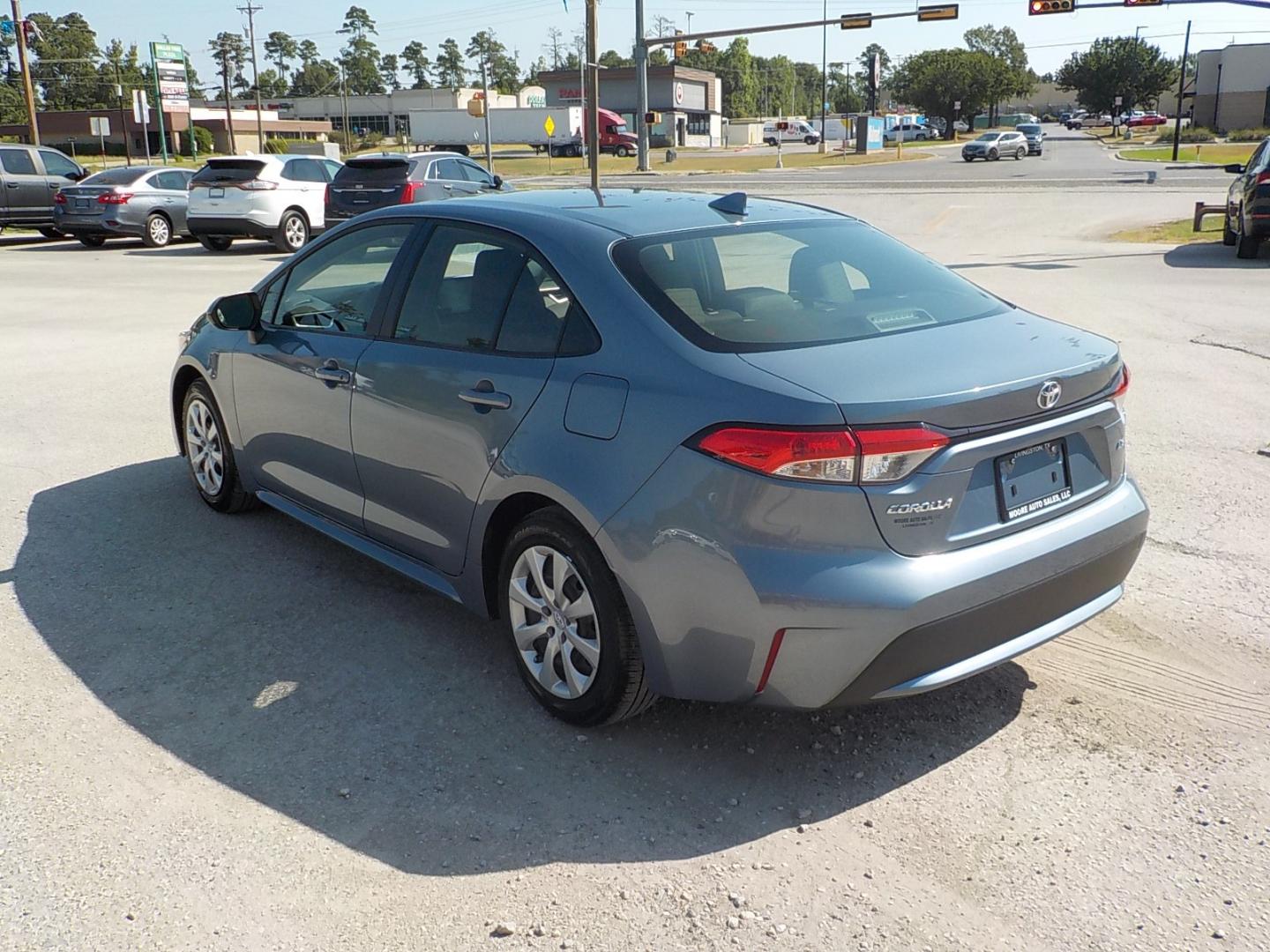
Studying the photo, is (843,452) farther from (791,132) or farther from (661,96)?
(791,132)

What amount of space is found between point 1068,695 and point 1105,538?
72 centimetres

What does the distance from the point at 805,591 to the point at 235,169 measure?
761 inches

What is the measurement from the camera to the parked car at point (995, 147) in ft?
193

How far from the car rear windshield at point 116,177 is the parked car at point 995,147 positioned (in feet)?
151

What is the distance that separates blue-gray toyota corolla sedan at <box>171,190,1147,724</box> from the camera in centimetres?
307

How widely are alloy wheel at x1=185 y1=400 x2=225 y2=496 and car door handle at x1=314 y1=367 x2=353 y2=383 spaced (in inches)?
51.7

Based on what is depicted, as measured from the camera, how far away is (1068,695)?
4.00 meters

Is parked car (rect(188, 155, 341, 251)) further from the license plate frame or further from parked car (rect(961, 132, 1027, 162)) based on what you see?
parked car (rect(961, 132, 1027, 162))

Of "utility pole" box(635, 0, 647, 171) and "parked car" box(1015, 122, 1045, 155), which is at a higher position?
"utility pole" box(635, 0, 647, 171)

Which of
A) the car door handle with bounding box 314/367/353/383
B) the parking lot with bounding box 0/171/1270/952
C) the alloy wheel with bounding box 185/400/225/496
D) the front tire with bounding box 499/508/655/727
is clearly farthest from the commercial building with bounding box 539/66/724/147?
the front tire with bounding box 499/508/655/727

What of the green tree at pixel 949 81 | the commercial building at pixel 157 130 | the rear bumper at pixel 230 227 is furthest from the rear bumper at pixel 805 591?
the green tree at pixel 949 81

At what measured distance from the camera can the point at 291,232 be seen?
20594 mm

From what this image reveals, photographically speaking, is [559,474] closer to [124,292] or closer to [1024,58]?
[124,292]

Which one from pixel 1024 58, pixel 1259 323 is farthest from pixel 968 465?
pixel 1024 58
